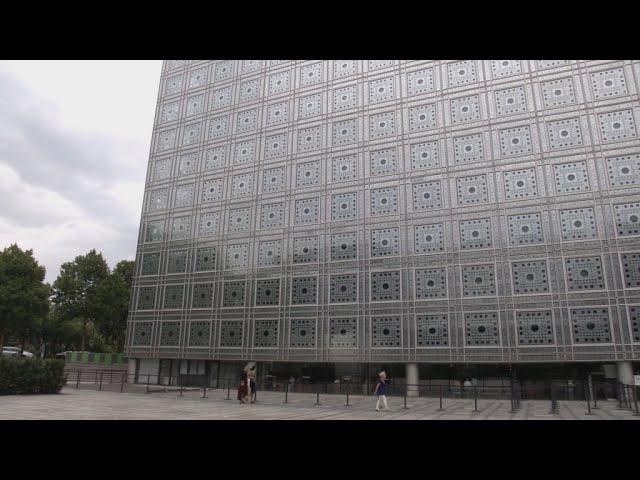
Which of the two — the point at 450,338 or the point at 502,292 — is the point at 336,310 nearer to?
the point at 450,338

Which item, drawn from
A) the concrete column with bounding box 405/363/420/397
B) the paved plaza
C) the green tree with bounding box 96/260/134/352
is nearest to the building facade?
the concrete column with bounding box 405/363/420/397

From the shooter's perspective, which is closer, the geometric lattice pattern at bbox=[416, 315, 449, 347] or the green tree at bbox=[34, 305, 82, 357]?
the geometric lattice pattern at bbox=[416, 315, 449, 347]

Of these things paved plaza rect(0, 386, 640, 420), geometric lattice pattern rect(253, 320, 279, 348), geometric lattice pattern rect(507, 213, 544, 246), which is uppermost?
geometric lattice pattern rect(507, 213, 544, 246)

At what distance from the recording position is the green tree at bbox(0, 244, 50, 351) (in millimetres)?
44312

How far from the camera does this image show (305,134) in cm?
3362

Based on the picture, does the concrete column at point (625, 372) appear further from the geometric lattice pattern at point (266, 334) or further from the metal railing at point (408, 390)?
the geometric lattice pattern at point (266, 334)

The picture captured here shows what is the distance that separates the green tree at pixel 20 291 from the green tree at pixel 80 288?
4.35 meters

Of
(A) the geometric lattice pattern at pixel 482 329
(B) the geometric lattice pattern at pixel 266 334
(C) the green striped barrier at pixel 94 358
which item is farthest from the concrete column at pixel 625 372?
(C) the green striped barrier at pixel 94 358

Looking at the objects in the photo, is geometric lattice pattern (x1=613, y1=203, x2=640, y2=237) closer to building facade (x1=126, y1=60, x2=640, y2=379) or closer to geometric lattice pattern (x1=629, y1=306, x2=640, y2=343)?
building facade (x1=126, y1=60, x2=640, y2=379)

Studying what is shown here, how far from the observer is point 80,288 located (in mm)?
52938

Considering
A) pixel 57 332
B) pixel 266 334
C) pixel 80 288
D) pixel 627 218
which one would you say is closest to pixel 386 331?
pixel 266 334

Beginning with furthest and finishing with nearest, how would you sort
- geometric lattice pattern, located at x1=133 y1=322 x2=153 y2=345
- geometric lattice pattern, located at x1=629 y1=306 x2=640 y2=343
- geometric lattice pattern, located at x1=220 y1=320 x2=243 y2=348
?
geometric lattice pattern, located at x1=133 y1=322 x2=153 y2=345 → geometric lattice pattern, located at x1=220 y1=320 x2=243 y2=348 → geometric lattice pattern, located at x1=629 y1=306 x2=640 y2=343

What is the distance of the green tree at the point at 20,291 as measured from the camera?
4431cm

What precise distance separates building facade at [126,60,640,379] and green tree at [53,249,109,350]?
66.5 feet
